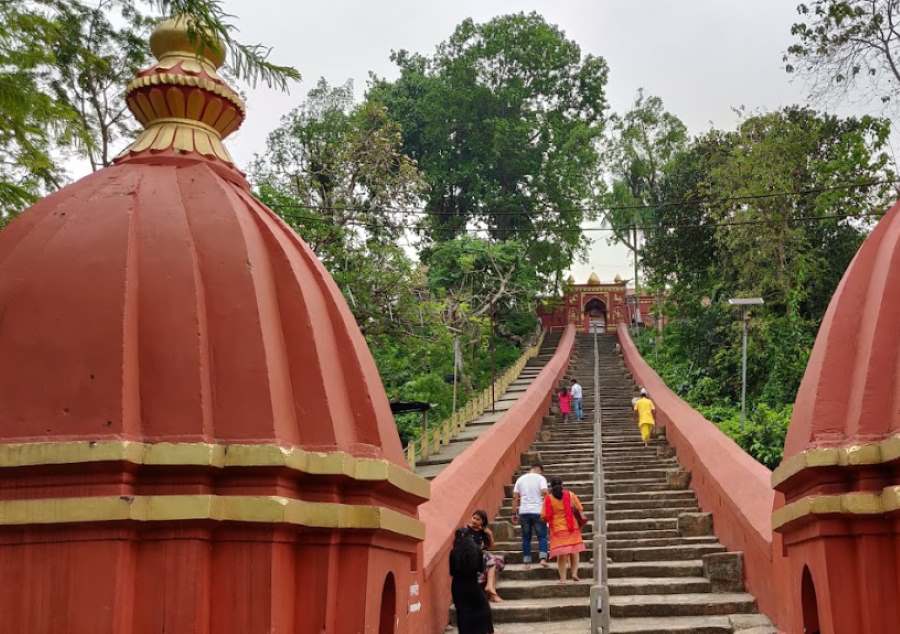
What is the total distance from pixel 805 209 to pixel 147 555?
67.6 feet

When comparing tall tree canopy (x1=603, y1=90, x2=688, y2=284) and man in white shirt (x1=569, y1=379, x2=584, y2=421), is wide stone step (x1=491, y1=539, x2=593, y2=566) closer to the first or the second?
man in white shirt (x1=569, y1=379, x2=584, y2=421)

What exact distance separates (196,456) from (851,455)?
9.04 ft

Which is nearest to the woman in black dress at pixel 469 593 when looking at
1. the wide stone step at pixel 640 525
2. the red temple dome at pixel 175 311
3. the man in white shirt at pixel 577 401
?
the red temple dome at pixel 175 311

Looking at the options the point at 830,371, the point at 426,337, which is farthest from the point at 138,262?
Answer: the point at 426,337

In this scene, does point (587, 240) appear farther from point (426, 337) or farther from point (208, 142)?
point (208, 142)

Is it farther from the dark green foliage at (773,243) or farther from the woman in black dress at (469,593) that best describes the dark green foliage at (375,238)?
the woman in black dress at (469,593)

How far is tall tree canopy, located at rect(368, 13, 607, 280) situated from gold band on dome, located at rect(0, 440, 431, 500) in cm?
3151

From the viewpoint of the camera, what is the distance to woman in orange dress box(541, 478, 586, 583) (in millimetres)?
9047

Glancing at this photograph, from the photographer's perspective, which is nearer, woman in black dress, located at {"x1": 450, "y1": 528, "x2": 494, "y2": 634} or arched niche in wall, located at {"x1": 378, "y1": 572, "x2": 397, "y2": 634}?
arched niche in wall, located at {"x1": 378, "y1": 572, "x2": 397, "y2": 634}

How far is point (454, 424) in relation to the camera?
2097 cm

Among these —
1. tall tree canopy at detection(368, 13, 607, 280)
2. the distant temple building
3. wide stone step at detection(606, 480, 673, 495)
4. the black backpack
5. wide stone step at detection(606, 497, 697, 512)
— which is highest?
tall tree canopy at detection(368, 13, 607, 280)

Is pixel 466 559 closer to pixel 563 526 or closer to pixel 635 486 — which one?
pixel 563 526

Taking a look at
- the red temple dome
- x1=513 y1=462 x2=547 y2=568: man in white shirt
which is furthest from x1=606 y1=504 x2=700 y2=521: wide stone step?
the red temple dome

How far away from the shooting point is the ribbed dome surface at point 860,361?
4.36m
